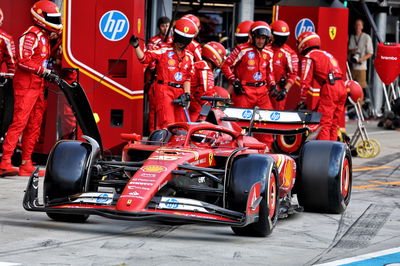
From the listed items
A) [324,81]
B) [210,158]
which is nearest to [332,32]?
[324,81]

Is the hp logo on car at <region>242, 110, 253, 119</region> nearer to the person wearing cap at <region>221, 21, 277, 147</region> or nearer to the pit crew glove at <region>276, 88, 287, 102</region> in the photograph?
the person wearing cap at <region>221, 21, 277, 147</region>

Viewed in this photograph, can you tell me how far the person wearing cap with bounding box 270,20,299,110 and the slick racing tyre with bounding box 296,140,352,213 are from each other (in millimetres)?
5426

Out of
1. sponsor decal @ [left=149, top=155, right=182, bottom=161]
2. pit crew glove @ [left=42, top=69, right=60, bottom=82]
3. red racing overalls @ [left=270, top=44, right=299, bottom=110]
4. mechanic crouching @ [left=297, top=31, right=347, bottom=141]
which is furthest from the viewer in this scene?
red racing overalls @ [left=270, top=44, right=299, bottom=110]

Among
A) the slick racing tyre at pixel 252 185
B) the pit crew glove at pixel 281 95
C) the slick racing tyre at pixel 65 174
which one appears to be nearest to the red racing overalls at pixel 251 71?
the pit crew glove at pixel 281 95

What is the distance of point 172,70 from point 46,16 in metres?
1.86

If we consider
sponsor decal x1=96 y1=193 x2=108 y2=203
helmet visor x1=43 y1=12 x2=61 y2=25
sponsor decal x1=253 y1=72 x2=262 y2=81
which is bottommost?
sponsor decal x1=96 y1=193 x2=108 y2=203

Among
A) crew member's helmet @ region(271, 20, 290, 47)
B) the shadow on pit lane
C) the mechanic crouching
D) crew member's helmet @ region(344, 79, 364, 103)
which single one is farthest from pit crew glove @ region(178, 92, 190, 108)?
the shadow on pit lane

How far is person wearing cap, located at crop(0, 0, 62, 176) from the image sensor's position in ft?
40.7

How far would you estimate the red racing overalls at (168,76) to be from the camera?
13.1 metres

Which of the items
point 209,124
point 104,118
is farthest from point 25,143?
point 209,124

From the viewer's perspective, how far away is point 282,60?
1564cm

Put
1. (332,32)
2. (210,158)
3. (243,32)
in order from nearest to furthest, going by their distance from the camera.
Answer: (210,158)
(243,32)
(332,32)

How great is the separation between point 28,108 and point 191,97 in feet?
8.23

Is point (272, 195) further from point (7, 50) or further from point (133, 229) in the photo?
point (7, 50)
